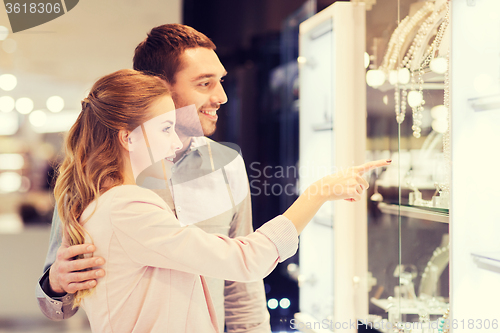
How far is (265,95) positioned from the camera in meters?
2.22

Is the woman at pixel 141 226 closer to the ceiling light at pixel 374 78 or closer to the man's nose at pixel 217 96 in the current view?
the man's nose at pixel 217 96

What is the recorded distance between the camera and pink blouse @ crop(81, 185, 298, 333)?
84cm

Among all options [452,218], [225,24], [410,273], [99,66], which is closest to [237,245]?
[452,218]

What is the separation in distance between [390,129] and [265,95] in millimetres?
862

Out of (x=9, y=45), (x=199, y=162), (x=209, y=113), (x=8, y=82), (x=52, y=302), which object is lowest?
(x=52, y=302)

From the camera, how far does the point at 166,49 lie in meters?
1.26

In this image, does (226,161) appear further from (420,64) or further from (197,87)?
(420,64)

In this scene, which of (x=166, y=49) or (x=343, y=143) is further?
(x=343, y=143)

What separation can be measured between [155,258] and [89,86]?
4.53 feet

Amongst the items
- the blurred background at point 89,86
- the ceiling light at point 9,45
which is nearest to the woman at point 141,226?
the blurred background at point 89,86

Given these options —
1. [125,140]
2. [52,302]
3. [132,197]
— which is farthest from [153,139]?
[52,302]

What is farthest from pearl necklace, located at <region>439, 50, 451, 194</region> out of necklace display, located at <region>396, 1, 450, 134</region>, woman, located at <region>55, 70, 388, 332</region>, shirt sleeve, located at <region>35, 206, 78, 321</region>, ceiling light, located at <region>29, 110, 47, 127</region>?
ceiling light, located at <region>29, 110, 47, 127</region>

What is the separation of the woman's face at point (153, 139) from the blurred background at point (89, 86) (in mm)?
1001
